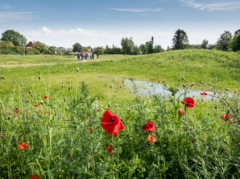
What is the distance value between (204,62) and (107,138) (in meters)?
16.4

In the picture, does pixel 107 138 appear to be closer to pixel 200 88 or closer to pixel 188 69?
pixel 200 88

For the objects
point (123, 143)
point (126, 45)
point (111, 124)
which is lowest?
point (123, 143)

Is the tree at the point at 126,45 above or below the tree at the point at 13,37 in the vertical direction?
below

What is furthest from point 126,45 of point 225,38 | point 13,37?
point 13,37

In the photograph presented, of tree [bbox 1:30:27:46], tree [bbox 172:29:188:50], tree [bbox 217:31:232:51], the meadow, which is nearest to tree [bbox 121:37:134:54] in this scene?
tree [bbox 172:29:188:50]

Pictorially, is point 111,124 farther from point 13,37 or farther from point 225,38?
point 13,37

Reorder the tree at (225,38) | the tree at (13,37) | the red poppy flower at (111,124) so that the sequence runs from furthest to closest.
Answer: the tree at (13,37) < the tree at (225,38) < the red poppy flower at (111,124)

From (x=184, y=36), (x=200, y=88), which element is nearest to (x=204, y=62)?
(x=200, y=88)

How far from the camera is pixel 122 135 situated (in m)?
1.88

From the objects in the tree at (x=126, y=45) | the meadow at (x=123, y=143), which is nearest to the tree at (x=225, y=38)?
the tree at (x=126, y=45)

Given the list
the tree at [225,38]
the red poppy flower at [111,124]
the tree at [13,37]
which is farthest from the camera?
the tree at [13,37]

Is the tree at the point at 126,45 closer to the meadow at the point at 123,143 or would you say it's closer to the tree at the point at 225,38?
the tree at the point at 225,38

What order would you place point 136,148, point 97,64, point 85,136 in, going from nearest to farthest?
point 85,136 → point 136,148 → point 97,64

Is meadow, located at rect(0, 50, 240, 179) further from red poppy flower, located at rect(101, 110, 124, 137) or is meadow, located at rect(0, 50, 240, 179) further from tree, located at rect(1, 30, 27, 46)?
tree, located at rect(1, 30, 27, 46)
